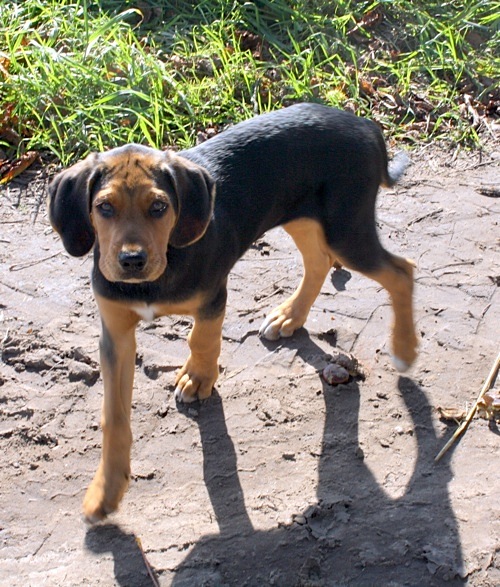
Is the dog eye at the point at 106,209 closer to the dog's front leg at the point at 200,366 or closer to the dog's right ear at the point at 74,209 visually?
the dog's right ear at the point at 74,209

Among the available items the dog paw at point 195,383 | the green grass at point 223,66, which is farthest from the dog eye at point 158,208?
the green grass at point 223,66

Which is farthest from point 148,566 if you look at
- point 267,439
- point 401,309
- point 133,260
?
point 401,309

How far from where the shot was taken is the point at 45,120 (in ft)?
23.8

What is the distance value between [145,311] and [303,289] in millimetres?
1452

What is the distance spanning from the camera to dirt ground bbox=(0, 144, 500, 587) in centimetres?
395

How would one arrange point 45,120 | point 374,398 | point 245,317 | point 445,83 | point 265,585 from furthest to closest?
1. point 445,83
2. point 45,120
3. point 245,317
4. point 374,398
5. point 265,585

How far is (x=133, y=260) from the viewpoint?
3.71 meters

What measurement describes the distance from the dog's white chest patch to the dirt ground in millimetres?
787

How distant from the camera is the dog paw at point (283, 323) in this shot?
5328mm

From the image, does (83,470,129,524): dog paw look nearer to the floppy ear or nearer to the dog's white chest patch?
the dog's white chest patch

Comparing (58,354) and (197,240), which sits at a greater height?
(197,240)

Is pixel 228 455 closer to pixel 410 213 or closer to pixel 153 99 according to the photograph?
pixel 410 213

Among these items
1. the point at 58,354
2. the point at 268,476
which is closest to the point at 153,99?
the point at 58,354

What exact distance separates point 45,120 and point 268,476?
402cm
